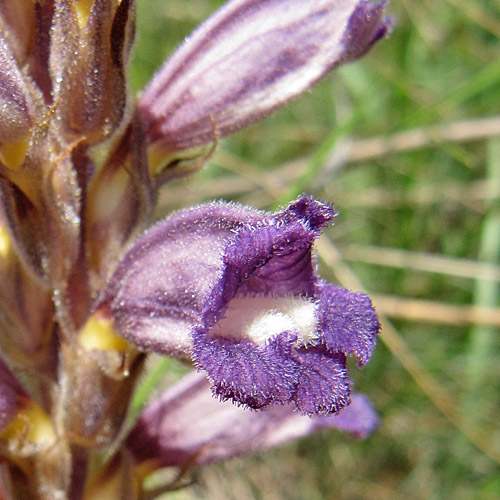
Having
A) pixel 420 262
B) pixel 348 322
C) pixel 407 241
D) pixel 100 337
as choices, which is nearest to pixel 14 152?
pixel 100 337

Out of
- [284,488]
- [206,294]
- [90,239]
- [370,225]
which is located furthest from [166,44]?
[206,294]

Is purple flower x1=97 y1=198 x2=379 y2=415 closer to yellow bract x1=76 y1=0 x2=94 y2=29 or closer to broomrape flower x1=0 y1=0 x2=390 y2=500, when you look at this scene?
broomrape flower x1=0 y1=0 x2=390 y2=500

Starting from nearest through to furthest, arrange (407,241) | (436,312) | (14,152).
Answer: (14,152) < (436,312) < (407,241)

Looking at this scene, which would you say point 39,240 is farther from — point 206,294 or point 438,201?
point 438,201

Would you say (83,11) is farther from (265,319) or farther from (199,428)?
(199,428)

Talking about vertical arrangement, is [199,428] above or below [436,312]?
above

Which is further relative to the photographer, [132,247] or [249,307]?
[132,247]

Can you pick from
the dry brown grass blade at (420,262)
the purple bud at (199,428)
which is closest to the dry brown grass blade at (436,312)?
the dry brown grass blade at (420,262)
